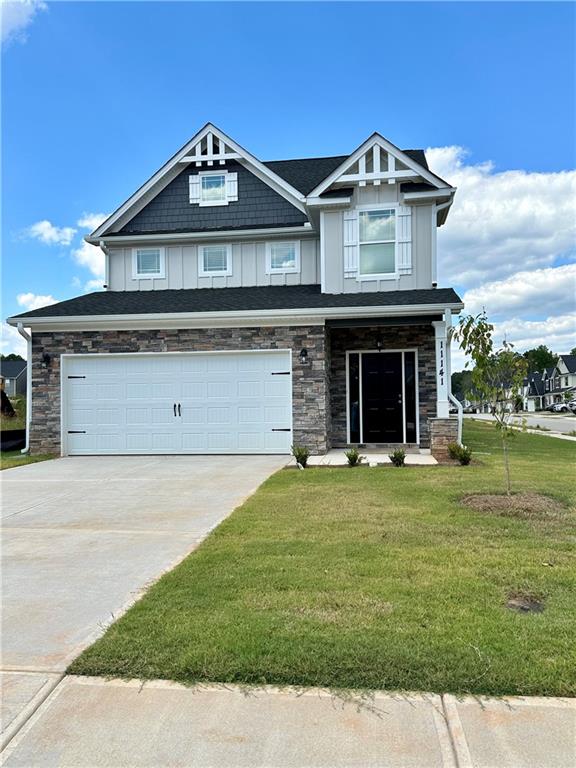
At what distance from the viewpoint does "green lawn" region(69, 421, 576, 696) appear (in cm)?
286

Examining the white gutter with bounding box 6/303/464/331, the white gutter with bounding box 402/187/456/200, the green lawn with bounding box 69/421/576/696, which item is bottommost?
the green lawn with bounding box 69/421/576/696

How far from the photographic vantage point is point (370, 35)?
11867 mm

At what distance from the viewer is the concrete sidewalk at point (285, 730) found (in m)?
2.29

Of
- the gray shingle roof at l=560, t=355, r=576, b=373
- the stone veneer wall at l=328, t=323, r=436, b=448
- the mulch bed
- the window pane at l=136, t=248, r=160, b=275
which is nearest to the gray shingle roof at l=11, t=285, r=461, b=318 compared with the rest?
the stone veneer wall at l=328, t=323, r=436, b=448

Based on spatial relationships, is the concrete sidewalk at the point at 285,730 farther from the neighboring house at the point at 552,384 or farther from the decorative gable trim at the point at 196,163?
the neighboring house at the point at 552,384

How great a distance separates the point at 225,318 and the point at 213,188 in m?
5.89

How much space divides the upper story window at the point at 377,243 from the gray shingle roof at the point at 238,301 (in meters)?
0.69

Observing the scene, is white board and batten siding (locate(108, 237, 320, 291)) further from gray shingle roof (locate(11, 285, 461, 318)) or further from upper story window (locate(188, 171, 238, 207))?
upper story window (locate(188, 171, 238, 207))

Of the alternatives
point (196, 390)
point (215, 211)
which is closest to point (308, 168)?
point (215, 211)

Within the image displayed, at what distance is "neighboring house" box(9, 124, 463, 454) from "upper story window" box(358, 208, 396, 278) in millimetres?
27

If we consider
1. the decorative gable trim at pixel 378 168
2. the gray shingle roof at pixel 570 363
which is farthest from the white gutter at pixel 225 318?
the gray shingle roof at pixel 570 363

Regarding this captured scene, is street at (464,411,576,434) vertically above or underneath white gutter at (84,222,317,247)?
underneath

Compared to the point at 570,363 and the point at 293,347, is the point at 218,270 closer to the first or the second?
the point at 293,347

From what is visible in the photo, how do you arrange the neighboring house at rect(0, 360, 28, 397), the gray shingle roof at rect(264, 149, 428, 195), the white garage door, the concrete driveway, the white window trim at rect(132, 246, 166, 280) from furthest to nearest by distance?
the neighboring house at rect(0, 360, 28, 397)
the gray shingle roof at rect(264, 149, 428, 195)
the white window trim at rect(132, 246, 166, 280)
the white garage door
the concrete driveway
